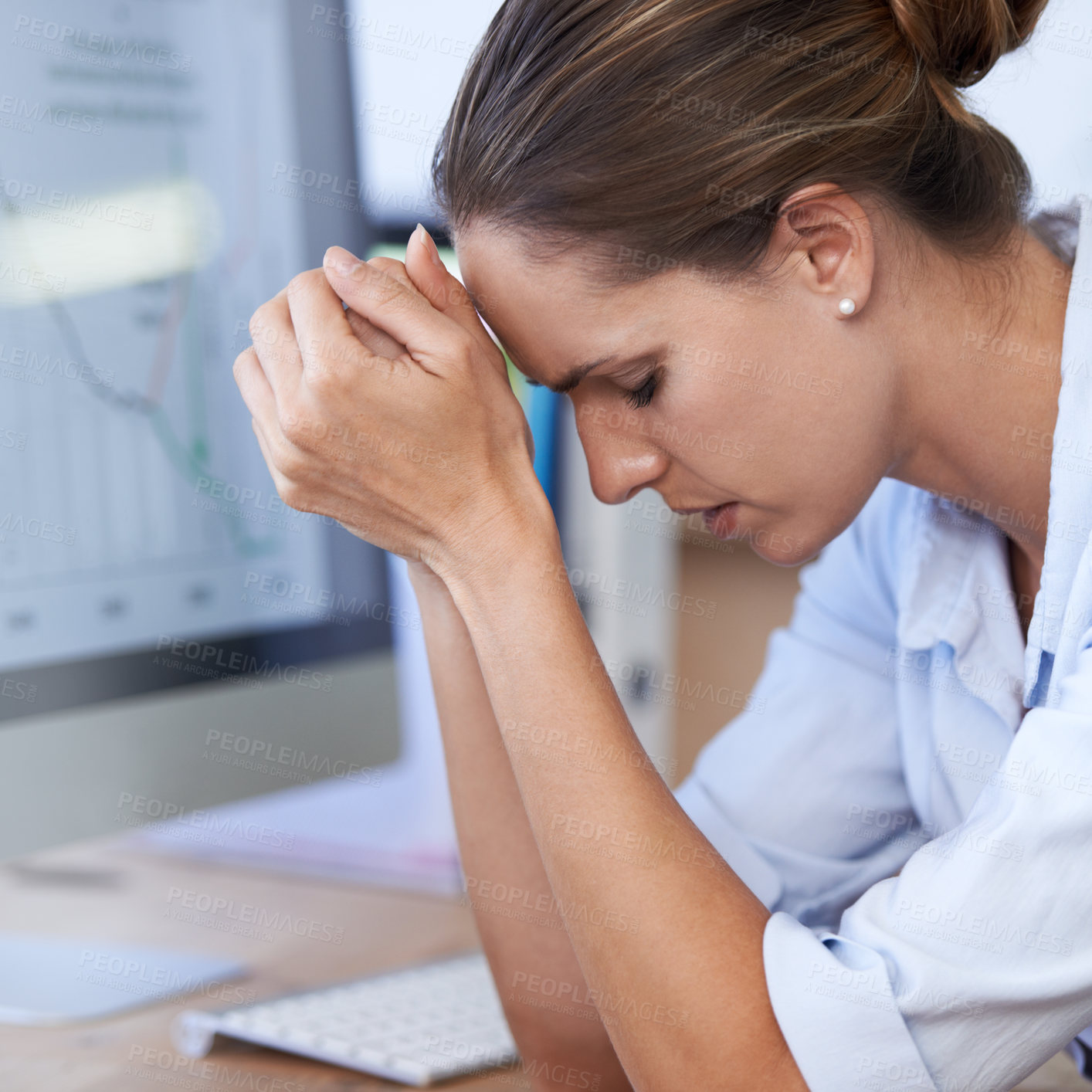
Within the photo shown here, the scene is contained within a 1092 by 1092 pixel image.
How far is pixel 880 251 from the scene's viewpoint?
27.3 inches

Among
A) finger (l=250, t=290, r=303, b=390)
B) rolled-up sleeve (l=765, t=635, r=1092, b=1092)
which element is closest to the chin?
rolled-up sleeve (l=765, t=635, r=1092, b=1092)

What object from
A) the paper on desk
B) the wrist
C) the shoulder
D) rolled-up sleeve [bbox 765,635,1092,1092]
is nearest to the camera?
rolled-up sleeve [bbox 765,635,1092,1092]

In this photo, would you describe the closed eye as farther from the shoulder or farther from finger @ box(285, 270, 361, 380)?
the shoulder

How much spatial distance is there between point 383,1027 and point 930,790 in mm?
458

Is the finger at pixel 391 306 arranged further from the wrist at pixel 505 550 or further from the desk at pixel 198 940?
the desk at pixel 198 940

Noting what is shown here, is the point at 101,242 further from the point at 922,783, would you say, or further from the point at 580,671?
the point at 922,783

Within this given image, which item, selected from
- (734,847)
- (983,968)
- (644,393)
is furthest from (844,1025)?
(644,393)

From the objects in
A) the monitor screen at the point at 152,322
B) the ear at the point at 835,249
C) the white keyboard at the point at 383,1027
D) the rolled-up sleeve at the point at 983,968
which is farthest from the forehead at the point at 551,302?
the white keyboard at the point at 383,1027

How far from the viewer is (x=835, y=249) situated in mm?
682

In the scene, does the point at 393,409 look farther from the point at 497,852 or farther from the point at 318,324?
the point at 497,852

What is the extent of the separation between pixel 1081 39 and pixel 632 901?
1231 millimetres

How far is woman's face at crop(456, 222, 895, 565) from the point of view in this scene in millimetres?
667

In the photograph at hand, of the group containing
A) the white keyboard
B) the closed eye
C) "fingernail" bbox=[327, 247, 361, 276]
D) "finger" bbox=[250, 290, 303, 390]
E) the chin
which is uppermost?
"fingernail" bbox=[327, 247, 361, 276]

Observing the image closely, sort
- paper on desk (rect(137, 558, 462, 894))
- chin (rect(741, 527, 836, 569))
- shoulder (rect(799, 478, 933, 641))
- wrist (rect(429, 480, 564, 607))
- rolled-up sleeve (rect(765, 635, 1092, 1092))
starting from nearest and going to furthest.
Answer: rolled-up sleeve (rect(765, 635, 1092, 1092)) < wrist (rect(429, 480, 564, 607)) < chin (rect(741, 527, 836, 569)) < shoulder (rect(799, 478, 933, 641)) < paper on desk (rect(137, 558, 462, 894))
